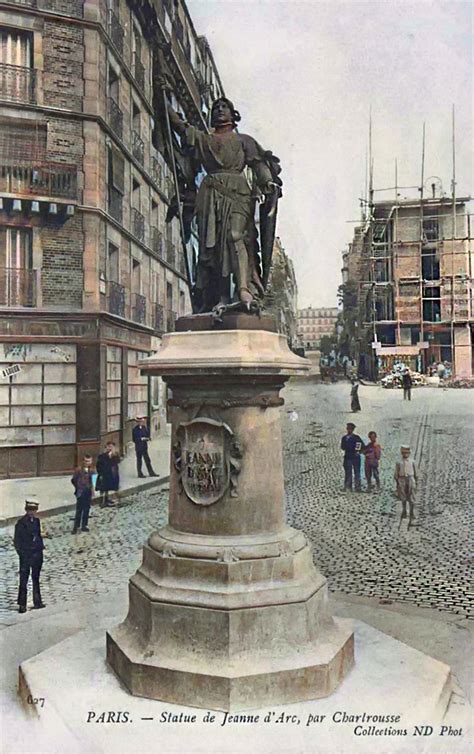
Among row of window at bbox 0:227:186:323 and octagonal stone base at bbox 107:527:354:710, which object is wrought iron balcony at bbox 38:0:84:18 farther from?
octagonal stone base at bbox 107:527:354:710

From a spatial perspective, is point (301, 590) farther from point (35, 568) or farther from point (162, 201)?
point (162, 201)

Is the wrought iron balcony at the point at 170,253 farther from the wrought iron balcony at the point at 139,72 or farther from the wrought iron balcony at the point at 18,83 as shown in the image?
the wrought iron balcony at the point at 18,83

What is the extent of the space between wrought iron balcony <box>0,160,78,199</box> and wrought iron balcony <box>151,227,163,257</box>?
99.9 inches

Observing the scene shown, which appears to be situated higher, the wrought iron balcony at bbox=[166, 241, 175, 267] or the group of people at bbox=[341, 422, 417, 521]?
A: the wrought iron balcony at bbox=[166, 241, 175, 267]

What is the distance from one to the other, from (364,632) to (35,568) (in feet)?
10.8

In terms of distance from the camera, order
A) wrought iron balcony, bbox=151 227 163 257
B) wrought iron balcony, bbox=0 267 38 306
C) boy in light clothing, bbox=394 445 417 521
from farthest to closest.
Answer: wrought iron balcony, bbox=151 227 163 257 → wrought iron balcony, bbox=0 267 38 306 → boy in light clothing, bbox=394 445 417 521

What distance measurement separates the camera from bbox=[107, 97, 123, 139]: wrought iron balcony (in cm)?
1072

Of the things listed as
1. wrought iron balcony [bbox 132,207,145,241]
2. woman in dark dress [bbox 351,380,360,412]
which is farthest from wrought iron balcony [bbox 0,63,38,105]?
woman in dark dress [bbox 351,380,360,412]

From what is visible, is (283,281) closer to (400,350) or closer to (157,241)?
(157,241)

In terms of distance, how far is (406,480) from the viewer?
980 cm

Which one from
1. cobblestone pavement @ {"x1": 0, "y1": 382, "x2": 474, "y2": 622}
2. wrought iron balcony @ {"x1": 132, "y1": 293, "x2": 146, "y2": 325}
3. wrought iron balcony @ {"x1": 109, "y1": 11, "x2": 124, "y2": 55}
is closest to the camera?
cobblestone pavement @ {"x1": 0, "y1": 382, "x2": 474, "y2": 622}

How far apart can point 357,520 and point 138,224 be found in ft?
23.2

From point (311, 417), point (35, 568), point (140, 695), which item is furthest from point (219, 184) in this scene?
point (311, 417)

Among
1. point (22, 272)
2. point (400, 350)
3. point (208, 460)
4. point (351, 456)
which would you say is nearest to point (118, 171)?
point (22, 272)
